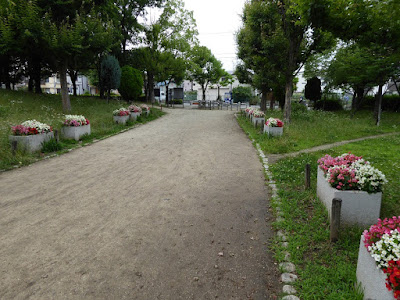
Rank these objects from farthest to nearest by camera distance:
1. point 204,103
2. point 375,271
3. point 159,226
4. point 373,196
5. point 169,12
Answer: point 204,103, point 169,12, point 159,226, point 373,196, point 375,271

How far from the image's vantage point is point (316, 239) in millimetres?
3842

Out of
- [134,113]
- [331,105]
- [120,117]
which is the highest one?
[331,105]

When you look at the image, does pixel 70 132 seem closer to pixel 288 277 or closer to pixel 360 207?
pixel 288 277

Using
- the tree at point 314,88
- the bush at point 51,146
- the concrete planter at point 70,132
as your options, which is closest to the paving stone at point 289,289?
the bush at point 51,146

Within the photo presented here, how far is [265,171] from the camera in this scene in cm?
729

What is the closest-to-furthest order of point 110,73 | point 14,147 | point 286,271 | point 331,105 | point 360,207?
point 286,271 → point 360,207 → point 14,147 → point 110,73 → point 331,105

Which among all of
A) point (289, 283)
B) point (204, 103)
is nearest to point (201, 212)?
point (289, 283)

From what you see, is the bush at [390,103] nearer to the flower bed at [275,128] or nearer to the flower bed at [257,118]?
the flower bed at [257,118]

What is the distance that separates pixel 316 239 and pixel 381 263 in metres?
1.49

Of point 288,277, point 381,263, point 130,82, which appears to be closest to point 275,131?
point 288,277

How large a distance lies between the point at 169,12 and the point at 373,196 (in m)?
33.4

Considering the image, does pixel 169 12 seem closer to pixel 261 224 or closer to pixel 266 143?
pixel 266 143

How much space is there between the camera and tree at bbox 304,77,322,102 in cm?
2836

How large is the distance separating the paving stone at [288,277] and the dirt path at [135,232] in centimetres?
8
